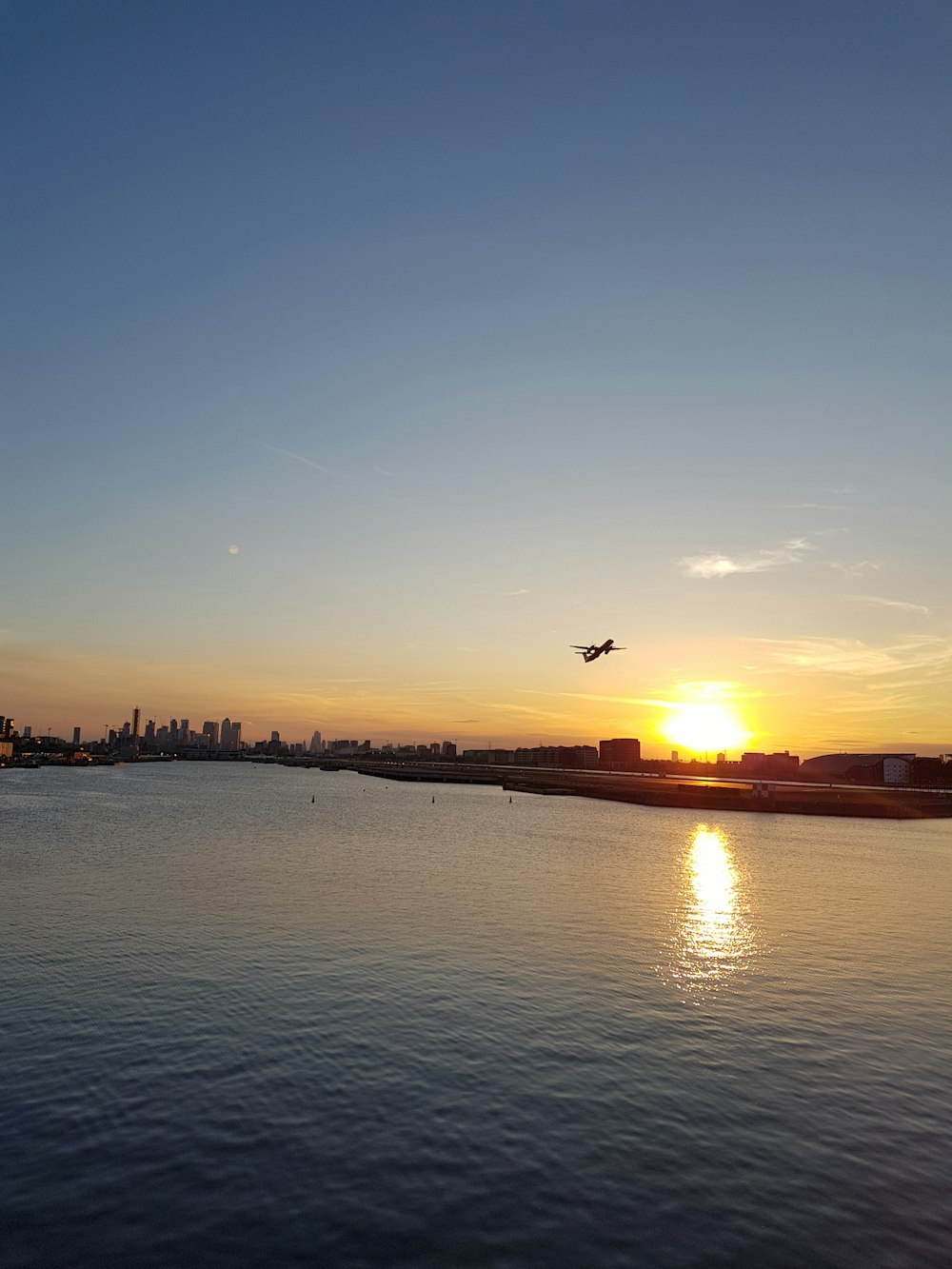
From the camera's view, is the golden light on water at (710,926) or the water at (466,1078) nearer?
the water at (466,1078)

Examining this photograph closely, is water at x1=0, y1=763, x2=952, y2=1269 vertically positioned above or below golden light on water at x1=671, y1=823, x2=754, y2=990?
above

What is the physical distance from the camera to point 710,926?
4709 cm

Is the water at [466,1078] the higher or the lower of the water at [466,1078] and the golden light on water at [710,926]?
the higher

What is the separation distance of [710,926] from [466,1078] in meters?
28.5

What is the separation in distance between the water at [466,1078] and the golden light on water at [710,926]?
32 centimetres

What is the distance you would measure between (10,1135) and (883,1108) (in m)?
22.9

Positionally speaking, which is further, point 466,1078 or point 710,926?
point 710,926

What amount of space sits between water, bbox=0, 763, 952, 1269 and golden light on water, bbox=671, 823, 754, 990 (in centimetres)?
32

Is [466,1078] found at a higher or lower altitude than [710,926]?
higher

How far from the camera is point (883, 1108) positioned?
2173cm

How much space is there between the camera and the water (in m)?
15.8

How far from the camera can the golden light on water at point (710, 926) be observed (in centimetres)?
3628

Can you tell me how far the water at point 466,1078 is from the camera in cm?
1576

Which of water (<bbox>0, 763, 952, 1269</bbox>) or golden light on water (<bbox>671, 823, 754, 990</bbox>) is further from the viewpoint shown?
golden light on water (<bbox>671, 823, 754, 990</bbox>)
